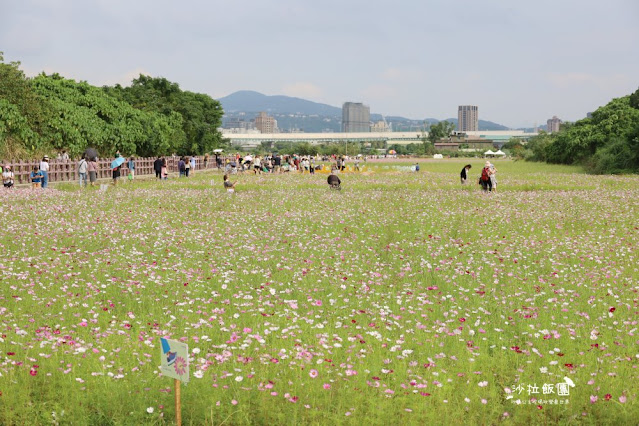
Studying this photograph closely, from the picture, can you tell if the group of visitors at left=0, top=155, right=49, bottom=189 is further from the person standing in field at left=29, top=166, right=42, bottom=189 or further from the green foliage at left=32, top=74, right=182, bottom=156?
the green foliage at left=32, top=74, right=182, bottom=156

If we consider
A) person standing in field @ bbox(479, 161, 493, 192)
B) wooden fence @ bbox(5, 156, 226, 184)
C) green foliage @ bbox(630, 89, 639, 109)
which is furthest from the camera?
green foliage @ bbox(630, 89, 639, 109)

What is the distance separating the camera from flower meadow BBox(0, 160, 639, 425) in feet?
20.5

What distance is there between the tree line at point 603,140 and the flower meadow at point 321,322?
37.8m

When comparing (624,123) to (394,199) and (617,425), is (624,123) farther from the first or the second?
(617,425)

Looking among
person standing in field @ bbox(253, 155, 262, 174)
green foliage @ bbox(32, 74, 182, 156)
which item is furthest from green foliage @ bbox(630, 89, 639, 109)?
green foliage @ bbox(32, 74, 182, 156)

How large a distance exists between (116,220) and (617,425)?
1512 centimetres

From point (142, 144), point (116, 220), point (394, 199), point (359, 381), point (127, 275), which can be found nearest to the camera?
point (359, 381)

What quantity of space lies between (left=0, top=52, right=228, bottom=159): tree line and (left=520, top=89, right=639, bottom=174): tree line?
41.7 meters

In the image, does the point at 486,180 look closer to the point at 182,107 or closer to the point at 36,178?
the point at 36,178

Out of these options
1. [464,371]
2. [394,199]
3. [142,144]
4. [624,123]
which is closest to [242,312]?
[464,371]

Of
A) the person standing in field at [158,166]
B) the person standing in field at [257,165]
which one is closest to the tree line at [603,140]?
the person standing in field at [257,165]

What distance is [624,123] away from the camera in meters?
65.3

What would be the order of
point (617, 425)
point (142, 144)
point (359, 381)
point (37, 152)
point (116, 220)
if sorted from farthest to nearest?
point (142, 144) < point (37, 152) < point (116, 220) < point (359, 381) < point (617, 425)

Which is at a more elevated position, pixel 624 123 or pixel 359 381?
pixel 624 123
